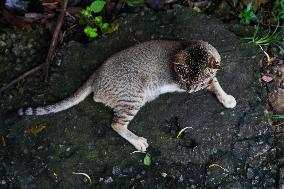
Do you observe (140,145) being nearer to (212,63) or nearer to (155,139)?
(155,139)

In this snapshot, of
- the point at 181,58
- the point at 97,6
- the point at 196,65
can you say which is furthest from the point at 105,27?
the point at 196,65

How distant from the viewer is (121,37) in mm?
5324

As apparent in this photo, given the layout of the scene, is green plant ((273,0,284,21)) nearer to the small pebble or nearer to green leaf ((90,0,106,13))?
green leaf ((90,0,106,13))

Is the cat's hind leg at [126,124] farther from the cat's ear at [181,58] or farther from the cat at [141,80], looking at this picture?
the cat's ear at [181,58]

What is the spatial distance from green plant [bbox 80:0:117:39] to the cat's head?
1.17 metres

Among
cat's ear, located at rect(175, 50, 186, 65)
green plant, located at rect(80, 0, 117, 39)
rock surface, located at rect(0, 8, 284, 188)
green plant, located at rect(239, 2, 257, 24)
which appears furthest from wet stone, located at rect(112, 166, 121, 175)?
green plant, located at rect(239, 2, 257, 24)

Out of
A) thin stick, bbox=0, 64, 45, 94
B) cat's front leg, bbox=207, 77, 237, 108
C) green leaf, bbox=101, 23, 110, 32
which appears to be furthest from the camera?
green leaf, bbox=101, 23, 110, 32

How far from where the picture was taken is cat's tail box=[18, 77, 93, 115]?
4746 millimetres

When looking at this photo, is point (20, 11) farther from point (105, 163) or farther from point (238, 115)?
point (238, 115)

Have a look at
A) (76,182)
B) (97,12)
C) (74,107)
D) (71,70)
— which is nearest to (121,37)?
(97,12)

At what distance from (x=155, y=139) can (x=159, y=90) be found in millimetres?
576

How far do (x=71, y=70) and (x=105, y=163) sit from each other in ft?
4.09

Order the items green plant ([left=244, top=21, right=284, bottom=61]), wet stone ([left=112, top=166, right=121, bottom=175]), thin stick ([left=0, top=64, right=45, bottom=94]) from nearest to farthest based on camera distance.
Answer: wet stone ([left=112, top=166, right=121, bottom=175]) < thin stick ([left=0, top=64, right=45, bottom=94]) < green plant ([left=244, top=21, right=284, bottom=61])

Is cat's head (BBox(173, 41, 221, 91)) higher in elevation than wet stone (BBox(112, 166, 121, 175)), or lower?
higher
